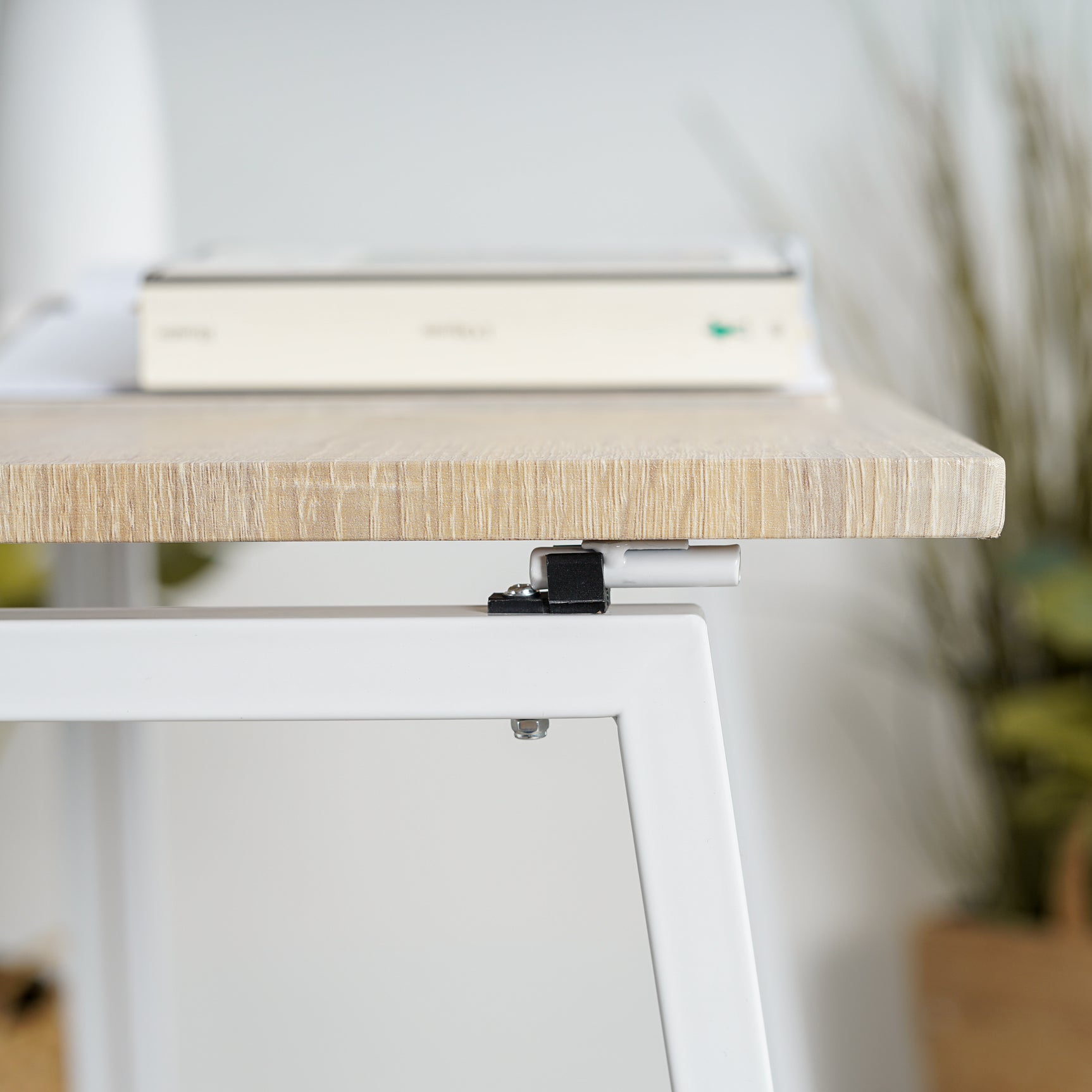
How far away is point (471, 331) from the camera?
470 millimetres

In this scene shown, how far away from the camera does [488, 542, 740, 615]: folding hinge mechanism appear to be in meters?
0.27

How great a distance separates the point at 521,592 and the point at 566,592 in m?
0.01

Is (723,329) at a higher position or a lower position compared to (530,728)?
higher

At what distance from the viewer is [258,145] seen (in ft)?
4.04

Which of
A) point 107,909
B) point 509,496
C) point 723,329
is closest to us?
point 509,496

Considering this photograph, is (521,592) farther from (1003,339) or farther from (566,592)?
(1003,339)

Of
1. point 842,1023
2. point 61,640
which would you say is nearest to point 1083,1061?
point 842,1023

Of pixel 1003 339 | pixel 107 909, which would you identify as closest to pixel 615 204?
pixel 1003 339

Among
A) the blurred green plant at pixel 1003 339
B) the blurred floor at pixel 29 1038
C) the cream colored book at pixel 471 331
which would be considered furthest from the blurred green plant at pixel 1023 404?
the blurred floor at pixel 29 1038

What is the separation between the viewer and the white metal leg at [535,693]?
0.87ft

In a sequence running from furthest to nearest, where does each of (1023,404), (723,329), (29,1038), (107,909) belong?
(1023,404)
(29,1038)
(107,909)
(723,329)

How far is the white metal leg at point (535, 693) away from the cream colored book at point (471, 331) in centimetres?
22

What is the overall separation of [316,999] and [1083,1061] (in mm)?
827

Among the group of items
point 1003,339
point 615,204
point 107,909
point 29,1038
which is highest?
point 615,204
